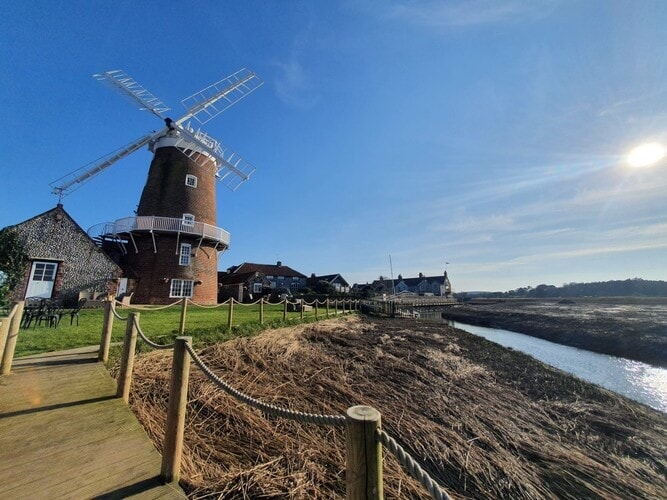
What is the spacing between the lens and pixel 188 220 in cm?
2045

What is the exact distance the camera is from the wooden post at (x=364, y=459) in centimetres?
161

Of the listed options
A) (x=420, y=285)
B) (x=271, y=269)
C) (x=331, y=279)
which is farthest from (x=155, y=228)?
(x=420, y=285)

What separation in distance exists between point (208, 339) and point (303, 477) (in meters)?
5.64

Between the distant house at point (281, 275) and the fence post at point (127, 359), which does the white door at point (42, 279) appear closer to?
the fence post at point (127, 359)

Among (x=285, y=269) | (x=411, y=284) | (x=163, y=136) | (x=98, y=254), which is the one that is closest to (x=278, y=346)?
(x=98, y=254)

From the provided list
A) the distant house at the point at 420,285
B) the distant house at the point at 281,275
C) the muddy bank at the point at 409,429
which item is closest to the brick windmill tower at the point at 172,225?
the muddy bank at the point at 409,429

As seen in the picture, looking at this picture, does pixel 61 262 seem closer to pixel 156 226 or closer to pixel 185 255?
pixel 156 226

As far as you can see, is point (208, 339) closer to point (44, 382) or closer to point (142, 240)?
point (44, 382)

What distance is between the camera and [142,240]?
20078 mm

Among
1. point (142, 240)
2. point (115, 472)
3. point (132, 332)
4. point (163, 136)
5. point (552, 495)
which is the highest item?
point (163, 136)

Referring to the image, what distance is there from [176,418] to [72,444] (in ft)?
4.14

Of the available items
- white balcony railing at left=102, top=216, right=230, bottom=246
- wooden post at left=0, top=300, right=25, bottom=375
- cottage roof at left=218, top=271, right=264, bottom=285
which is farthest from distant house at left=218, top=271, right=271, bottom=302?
wooden post at left=0, top=300, right=25, bottom=375

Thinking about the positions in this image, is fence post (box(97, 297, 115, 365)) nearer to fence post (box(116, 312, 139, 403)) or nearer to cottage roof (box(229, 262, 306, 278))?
fence post (box(116, 312, 139, 403))

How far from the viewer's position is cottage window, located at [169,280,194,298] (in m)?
19.9
